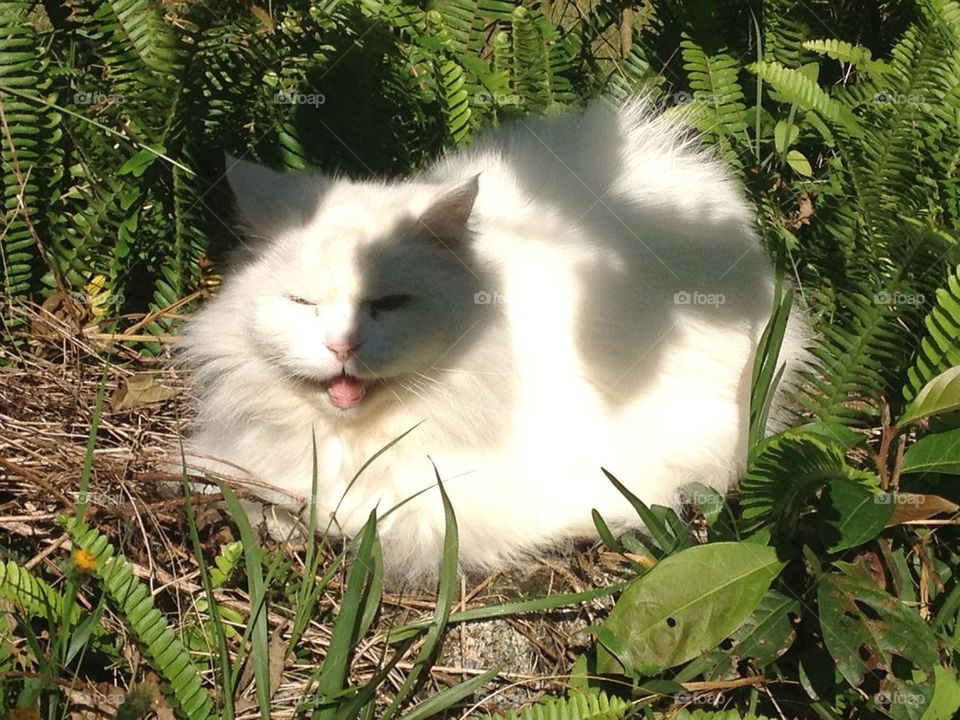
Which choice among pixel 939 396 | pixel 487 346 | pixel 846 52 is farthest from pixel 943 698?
pixel 846 52

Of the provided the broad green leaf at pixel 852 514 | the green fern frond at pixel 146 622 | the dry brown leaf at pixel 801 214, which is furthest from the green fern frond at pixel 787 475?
the green fern frond at pixel 146 622

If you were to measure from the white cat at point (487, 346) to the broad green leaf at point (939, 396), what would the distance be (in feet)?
1.72

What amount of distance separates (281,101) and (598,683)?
92.9 inches

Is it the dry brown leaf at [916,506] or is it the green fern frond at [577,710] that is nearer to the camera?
the green fern frond at [577,710]

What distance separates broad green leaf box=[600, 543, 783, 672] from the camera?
2.53 meters

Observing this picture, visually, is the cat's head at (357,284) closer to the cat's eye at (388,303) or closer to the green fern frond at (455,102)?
the cat's eye at (388,303)

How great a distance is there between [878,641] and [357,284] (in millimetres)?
1549

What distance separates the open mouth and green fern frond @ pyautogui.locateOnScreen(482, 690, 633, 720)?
34.0 inches

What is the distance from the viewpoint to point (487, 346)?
279cm

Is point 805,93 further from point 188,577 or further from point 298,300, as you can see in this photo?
point 188,577

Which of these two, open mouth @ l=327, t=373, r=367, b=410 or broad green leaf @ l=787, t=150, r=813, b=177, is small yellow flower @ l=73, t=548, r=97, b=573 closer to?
open mouth @ l=327, t=373, r=367, b=410

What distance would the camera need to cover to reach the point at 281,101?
378 centimetres

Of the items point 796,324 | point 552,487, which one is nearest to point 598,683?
point 552,487

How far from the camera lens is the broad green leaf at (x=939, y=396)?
272cm
